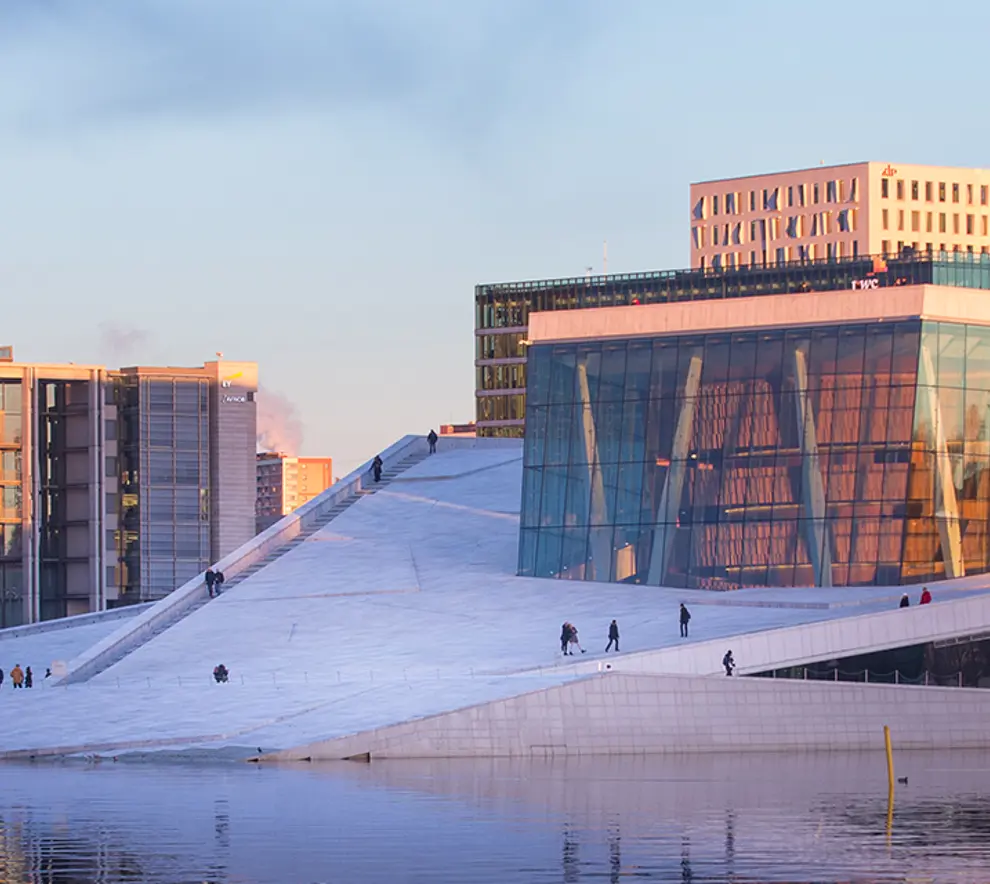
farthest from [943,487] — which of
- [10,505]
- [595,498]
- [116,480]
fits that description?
[116,480]

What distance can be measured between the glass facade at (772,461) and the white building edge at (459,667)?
1.10 m

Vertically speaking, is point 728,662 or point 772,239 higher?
point 772,239

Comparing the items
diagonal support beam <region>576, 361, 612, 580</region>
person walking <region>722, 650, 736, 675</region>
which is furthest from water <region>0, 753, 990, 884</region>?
diagonal support beam <region>576, 361, 612, 580</region>

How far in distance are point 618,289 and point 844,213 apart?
30.3 metres

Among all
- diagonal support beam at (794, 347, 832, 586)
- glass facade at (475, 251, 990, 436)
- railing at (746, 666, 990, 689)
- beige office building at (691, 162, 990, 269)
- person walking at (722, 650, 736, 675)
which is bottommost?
railing at (746, 666, 990, 689)

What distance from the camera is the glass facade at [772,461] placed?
190 feet

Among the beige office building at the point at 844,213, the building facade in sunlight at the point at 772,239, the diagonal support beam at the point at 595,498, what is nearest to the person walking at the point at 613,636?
the diagonal support beam at the point at 595,498

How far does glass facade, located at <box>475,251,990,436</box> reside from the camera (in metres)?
128

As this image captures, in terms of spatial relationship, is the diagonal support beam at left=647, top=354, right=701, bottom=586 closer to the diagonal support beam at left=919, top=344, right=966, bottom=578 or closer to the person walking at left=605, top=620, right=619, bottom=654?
the diagonal support beam at left=919, top=344, right=966, bottom=578

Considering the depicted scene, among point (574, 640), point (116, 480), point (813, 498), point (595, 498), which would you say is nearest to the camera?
point (574, 640)

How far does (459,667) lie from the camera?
50.7 metres

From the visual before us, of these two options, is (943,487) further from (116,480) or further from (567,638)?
(116,480)

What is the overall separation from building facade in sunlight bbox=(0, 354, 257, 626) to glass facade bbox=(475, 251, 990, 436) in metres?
23.0

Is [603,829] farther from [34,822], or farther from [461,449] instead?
[461,449]
